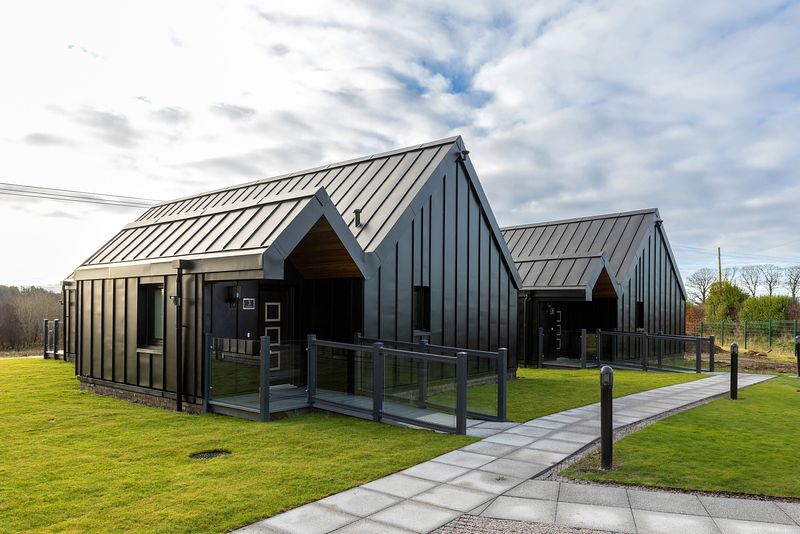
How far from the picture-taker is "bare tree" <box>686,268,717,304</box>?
212 ft

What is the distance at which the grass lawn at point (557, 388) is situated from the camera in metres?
10.8

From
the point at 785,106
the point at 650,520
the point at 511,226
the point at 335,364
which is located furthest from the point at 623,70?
the point at 511,226

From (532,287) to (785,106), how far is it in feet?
31.8

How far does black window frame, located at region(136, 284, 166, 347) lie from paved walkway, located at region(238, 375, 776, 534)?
7632 mm

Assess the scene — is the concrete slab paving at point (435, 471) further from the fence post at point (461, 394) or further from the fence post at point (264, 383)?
the fence post at point (264, 383)

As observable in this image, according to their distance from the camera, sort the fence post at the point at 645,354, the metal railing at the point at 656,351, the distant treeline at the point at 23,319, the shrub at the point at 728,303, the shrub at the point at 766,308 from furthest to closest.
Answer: the shrub at the point at 728,303 → the distant treeline at the point at 23,319 → the shrub at the point at 766,308 → the fence post at the point at 645,354 → the metal railing at the point at 656,351

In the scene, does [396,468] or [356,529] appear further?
[396,468]

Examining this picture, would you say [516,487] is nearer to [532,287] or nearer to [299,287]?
[299,287]

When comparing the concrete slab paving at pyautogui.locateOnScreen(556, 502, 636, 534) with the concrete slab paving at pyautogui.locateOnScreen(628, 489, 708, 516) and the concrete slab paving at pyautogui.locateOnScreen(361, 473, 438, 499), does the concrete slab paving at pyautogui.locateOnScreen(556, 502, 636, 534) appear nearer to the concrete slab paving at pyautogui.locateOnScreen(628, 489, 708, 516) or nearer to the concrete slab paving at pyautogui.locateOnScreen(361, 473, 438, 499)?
the concrete slab paving at pyautogui.locateOnScreen(628, 489, 708, 516)

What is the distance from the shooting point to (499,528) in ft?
17.1

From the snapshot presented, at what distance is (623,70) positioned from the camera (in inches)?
444

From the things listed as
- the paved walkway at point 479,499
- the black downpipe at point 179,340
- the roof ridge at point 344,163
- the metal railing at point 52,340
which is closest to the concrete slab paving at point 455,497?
the paved walkway at point 479,499

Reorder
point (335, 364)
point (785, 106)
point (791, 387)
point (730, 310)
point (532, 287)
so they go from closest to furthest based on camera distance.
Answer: point (335, 364), point (785, 106), point (791, 387), point (532, 287), point (730, 310)

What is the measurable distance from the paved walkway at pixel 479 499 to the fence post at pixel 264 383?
141 inches
